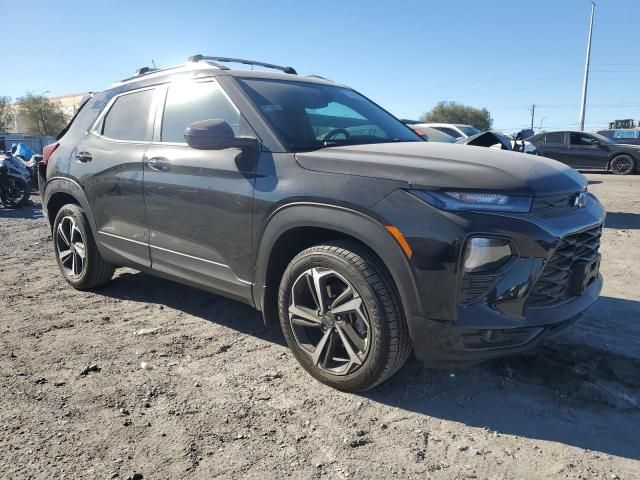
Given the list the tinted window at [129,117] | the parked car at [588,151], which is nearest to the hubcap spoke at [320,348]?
the tinted window at [129,117]

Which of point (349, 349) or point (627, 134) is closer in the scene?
point (349, 349)

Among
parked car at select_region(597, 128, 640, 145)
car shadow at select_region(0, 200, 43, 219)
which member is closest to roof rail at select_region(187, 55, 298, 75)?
car shadow at select_region(0, 200, 43, 219)

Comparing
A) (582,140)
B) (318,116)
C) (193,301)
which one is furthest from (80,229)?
(582,140)

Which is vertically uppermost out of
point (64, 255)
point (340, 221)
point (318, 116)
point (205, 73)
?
point (205, 73)

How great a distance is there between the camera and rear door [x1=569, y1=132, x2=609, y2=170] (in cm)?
1707

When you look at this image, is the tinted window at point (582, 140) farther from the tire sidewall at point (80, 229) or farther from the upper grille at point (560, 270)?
the tire sidewall at point (80, 229)

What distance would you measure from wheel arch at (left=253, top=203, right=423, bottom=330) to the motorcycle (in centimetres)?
1021

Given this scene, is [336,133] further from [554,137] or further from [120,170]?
[554,137]

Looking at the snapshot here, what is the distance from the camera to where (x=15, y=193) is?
11.3 meters

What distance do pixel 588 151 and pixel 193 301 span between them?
16.6 meters

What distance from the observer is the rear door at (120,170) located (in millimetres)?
3912

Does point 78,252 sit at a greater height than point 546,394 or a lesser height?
greater

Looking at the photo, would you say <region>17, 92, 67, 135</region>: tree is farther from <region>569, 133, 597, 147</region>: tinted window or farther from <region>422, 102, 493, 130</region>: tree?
<region>569, 133, 597, 147</region>: tinted window

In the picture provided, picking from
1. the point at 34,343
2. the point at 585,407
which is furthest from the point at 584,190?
the point at 34,343
